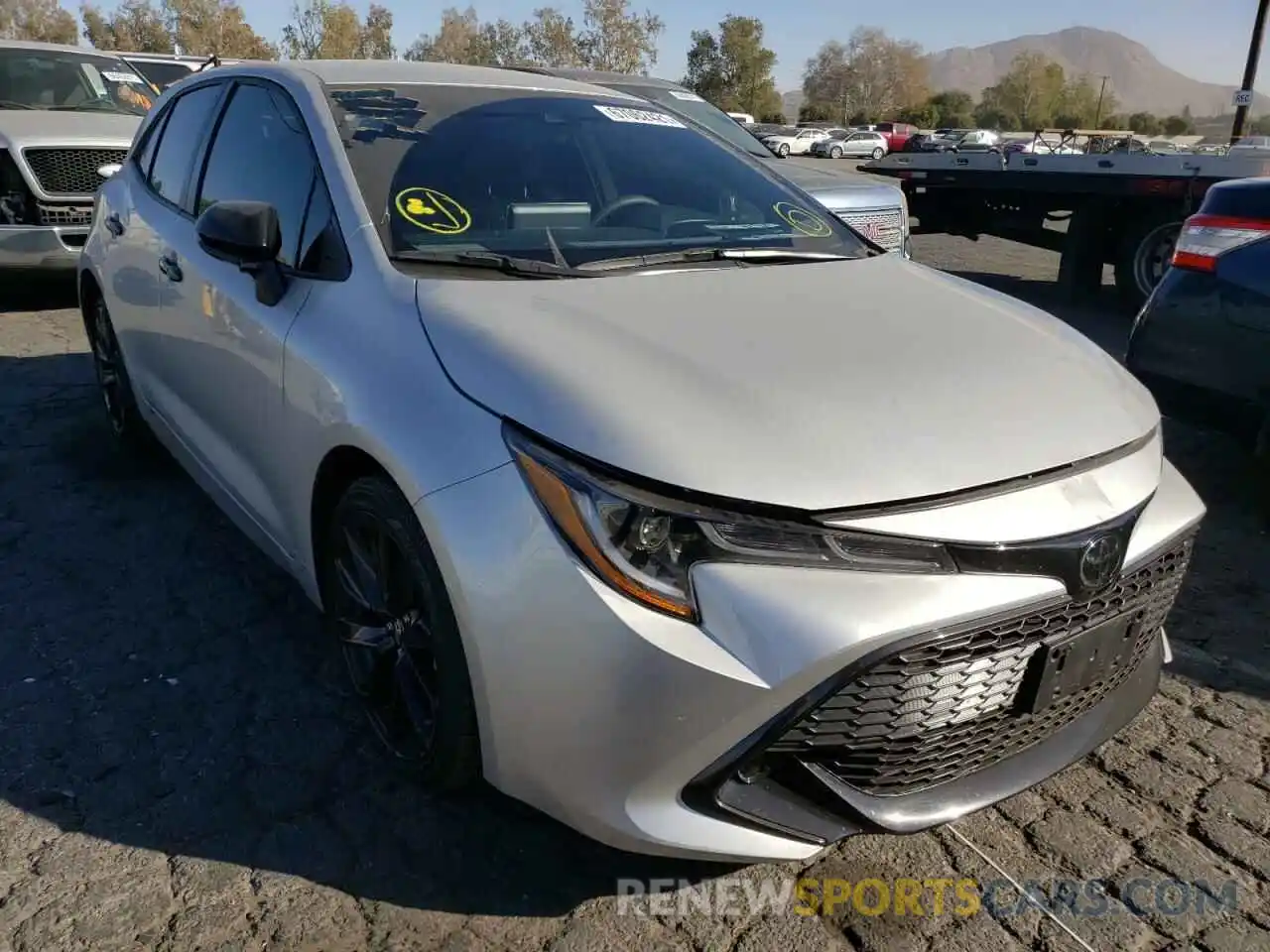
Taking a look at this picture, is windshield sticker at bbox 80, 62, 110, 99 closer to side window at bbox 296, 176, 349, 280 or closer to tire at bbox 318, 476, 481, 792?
side window at bbox 296, 176, 349, 280

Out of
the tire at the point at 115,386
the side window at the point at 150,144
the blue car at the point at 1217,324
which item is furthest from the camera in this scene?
the tire at the point at 115,386

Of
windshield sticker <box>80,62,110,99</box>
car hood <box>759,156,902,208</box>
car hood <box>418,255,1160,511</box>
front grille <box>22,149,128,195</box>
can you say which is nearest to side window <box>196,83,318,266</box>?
car hood <box>418,255,1160,511</box>

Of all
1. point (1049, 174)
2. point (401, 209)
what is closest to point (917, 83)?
point (1049, 174)

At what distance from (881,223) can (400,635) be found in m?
5.64

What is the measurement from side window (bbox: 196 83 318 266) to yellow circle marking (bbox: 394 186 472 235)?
304 millimetres

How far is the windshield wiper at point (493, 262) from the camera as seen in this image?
8.34ft

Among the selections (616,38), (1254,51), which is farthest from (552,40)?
(1254,51)

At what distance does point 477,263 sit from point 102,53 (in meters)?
8.79

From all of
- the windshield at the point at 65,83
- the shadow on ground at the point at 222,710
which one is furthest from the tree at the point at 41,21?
the shadow on ground at the point at 222,710

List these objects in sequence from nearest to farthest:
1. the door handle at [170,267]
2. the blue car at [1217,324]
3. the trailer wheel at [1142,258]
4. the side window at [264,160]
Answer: the side window at [264,160]
the door handle at [170,267]
the blue car at [1217,324]
the trailer wheel at [1142,258]

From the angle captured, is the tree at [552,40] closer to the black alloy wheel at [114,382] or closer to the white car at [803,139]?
the white car at [803,139]

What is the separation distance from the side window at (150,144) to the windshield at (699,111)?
4716mm

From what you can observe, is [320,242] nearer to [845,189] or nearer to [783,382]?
[783,382]

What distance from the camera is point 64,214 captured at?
7.40m
